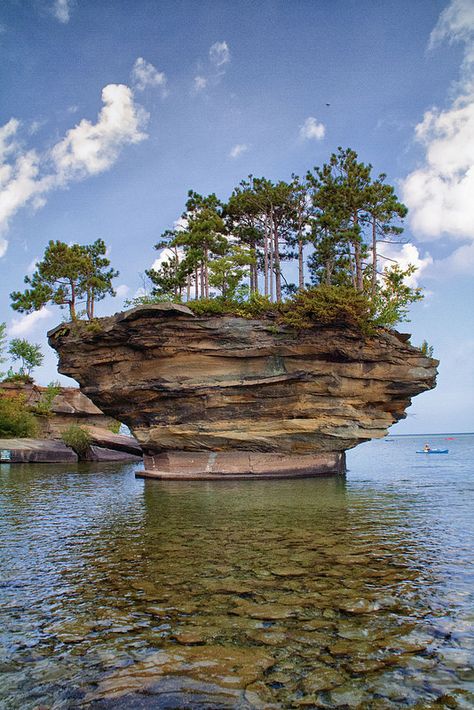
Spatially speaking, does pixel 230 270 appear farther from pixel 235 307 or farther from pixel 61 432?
pixel 61 432

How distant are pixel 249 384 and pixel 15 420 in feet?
106

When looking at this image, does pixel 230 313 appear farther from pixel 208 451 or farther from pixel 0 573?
pixel 0 573

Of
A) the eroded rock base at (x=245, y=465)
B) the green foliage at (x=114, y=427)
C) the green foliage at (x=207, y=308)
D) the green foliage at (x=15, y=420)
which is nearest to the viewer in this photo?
the green foliage at (x=207, y=308)

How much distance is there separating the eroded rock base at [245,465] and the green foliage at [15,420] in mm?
26035

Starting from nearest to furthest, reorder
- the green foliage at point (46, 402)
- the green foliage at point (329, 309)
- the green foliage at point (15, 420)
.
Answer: the green foliage at point (329, 309), the green foliage at point (15, 420), the green foliage at point (46, 402)

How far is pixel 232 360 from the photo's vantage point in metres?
28.0

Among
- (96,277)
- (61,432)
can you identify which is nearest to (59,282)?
(96,277)

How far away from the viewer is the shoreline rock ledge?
27.5 m

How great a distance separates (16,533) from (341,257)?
1332 inches

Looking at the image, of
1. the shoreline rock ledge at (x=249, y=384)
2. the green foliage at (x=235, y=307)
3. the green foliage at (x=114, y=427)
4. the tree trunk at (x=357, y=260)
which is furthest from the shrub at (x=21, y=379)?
the tree trunk at (x=357, y=260)

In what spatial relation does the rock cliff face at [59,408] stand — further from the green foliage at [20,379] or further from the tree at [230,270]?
the tree at [230,270]

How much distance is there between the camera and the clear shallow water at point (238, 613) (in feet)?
13.6

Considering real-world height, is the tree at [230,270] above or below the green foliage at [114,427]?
above

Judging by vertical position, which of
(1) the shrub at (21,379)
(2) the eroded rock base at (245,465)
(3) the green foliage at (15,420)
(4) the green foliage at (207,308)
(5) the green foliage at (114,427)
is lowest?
(2) the eroded rock base at (245,465)
